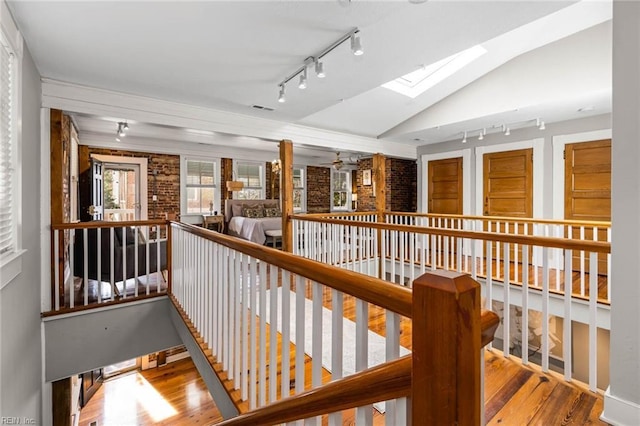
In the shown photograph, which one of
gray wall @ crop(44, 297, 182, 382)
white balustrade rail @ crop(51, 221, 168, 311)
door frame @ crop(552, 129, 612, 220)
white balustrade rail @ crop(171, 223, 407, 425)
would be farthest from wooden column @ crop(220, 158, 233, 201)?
door frame @ crop(552, 129, 612, 220)

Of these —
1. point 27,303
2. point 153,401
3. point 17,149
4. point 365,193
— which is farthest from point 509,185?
point 153,401

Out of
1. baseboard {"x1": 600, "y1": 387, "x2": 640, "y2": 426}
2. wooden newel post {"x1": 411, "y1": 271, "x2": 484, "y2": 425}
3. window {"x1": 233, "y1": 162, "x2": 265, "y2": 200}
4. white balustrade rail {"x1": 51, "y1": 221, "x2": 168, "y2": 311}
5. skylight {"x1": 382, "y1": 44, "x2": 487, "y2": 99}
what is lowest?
baseboard {"x1": 600, "y1": 387, "x2": 640, "y2": 426}

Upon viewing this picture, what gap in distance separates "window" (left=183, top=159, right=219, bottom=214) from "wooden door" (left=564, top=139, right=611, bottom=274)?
739 centimetres

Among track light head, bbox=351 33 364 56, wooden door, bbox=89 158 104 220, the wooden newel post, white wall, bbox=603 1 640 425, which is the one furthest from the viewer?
wooden door, bbox=89 158 104 220

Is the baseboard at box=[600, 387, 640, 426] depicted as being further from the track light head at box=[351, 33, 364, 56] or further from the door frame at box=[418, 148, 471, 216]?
the door frame at box=[418, 148, 471, 216]

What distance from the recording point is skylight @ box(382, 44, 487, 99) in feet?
13.7

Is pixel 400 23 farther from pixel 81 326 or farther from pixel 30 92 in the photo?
pixel 81 326

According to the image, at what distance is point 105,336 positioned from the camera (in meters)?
3.40

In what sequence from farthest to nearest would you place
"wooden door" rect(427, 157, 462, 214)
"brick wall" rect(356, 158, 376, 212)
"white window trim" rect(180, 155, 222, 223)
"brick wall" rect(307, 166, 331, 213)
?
"brick wall" rect(307, 166, 331, 213) → "white window trim" rect(180, 155, 222, 223) → "brick wall" rect(356, 158, 376, 212) → "wooden door" rect(427, 157, 462, 214)

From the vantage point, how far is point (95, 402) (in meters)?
5.45

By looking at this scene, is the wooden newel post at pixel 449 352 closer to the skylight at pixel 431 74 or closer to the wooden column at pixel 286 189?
the skylight at pixel 431 74

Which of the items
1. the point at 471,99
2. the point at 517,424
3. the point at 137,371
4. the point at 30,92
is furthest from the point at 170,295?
the point at 471,99

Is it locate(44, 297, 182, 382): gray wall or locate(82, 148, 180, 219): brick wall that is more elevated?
locate(82, 148, 180, 219): brick wall

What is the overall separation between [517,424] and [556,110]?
14.3 feet
